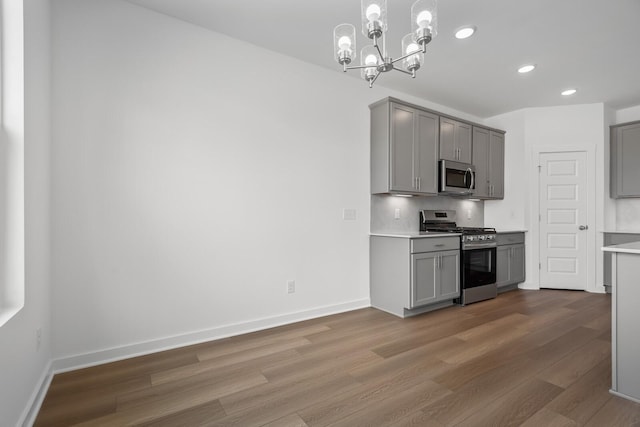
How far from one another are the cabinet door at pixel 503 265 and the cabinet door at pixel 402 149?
5.75 feet

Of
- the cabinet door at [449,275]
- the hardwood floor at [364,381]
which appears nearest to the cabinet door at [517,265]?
the cabinet door at [449,275]

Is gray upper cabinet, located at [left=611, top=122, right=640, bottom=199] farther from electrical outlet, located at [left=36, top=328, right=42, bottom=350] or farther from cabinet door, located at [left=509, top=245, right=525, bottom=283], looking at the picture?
electrical outlet, located at [left=36, top=328, right=42, bottom=350]

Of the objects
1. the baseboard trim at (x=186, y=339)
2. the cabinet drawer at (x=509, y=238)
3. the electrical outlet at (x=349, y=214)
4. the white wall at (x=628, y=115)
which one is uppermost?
the white wall at (x=628, y=115)

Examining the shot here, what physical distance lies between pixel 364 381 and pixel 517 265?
3671 millimetres

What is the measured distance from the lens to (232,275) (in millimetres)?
2857

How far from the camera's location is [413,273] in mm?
3301

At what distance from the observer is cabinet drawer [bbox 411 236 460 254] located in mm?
3330

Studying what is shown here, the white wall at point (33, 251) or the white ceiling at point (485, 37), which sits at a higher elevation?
the white ceiling at point (485, 37)

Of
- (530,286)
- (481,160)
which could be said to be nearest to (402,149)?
(481,160)

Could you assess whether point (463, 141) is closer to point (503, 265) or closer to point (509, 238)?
point (509, 238)

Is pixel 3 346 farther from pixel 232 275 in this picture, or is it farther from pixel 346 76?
pixel 346 76

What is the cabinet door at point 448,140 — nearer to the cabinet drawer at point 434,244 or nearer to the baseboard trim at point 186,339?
the cabinet drawer at point 434,244

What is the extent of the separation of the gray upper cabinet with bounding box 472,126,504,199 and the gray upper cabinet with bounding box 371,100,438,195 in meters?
1.01

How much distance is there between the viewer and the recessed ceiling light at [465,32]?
2717 millimetres
